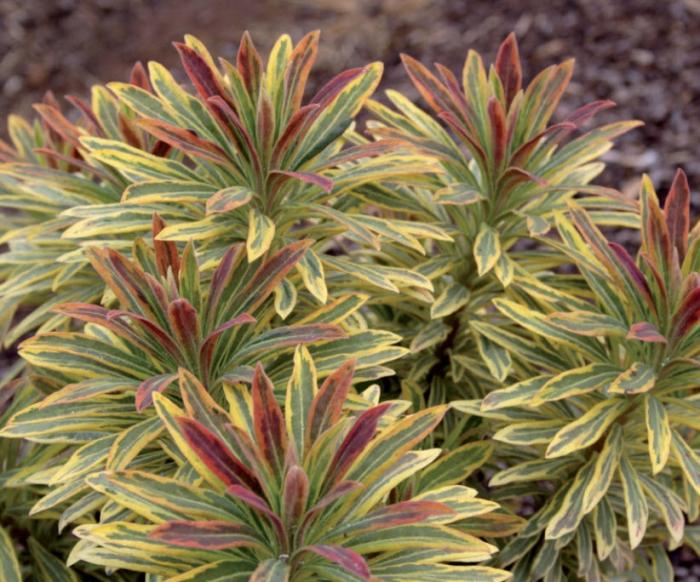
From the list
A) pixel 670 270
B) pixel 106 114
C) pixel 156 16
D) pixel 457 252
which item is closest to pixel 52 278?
pixel 106 114

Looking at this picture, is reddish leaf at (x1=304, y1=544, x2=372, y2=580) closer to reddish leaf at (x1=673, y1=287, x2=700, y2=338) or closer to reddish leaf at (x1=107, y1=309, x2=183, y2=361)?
reddish leaf at (x1=107, y1=309, x2=183, y2=361)

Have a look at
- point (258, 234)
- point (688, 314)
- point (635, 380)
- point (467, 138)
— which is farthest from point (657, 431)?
point (258, 234)

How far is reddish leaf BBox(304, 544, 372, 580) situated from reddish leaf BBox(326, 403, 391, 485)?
140 millimetres

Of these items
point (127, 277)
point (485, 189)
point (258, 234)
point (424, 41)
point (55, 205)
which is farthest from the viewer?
point (424, 41)

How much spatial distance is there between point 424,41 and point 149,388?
13.2ft

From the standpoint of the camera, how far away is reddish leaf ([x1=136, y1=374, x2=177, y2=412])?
5.34 feet

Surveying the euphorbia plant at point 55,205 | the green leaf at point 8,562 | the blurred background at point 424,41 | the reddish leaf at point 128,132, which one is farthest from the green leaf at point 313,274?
the blurred background at point 424,41

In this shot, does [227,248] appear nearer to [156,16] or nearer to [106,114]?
[106,114]

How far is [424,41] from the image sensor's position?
208 inches

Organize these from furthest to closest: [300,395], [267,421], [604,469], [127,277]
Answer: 1. [604,469]
2. [127,277]
3. [300,395]
4. [267,421]

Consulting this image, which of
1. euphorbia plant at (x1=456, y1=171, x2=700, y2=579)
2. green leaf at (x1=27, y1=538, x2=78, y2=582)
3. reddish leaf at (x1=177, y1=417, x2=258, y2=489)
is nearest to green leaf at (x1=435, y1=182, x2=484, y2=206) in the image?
euphorbia plant at (x1=456, y1=171, x2=700, y2=579)

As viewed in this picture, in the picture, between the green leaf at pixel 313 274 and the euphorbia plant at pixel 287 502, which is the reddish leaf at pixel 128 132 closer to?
the green leaf at pixel 313 274

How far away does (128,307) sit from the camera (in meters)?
1.82

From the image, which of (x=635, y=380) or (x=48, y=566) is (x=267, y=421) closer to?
(x=635, y=380)
